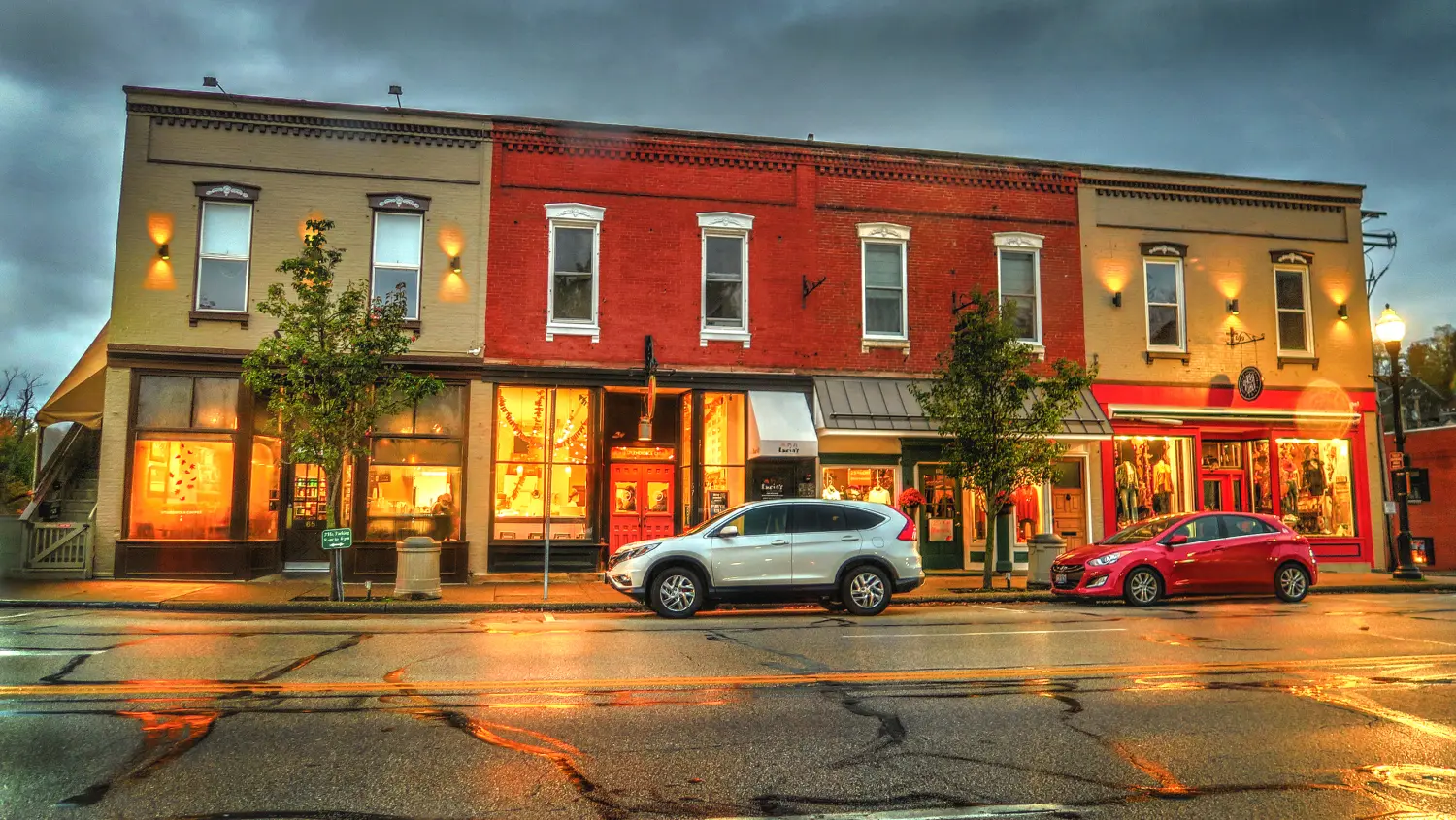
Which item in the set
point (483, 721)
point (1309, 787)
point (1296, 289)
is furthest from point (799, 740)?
point (1296, 289)

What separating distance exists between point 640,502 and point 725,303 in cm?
460

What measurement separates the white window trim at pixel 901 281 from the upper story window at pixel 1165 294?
588 centimetres

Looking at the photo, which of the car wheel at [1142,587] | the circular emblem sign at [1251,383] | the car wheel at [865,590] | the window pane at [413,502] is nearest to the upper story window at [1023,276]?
the circular emblem sign at [1251,383]

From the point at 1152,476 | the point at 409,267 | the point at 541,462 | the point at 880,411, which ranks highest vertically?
the point at 409,267

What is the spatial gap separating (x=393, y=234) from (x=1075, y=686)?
15694mm

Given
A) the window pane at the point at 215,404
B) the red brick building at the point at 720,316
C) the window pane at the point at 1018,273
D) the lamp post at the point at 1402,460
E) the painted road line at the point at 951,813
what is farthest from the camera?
the window pane at the point at 1018,273

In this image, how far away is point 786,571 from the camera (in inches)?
532

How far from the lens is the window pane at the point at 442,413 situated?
61.4 ft

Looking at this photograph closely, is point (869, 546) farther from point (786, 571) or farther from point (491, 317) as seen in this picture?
point (491, 317)

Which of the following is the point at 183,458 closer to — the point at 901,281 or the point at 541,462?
the point at 541,462

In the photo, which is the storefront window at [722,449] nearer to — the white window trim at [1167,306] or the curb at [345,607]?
the curb at [345,607]

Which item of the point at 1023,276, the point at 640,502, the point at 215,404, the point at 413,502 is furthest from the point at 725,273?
the point at 215,404

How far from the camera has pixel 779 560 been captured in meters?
13.5

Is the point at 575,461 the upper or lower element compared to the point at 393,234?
lower
